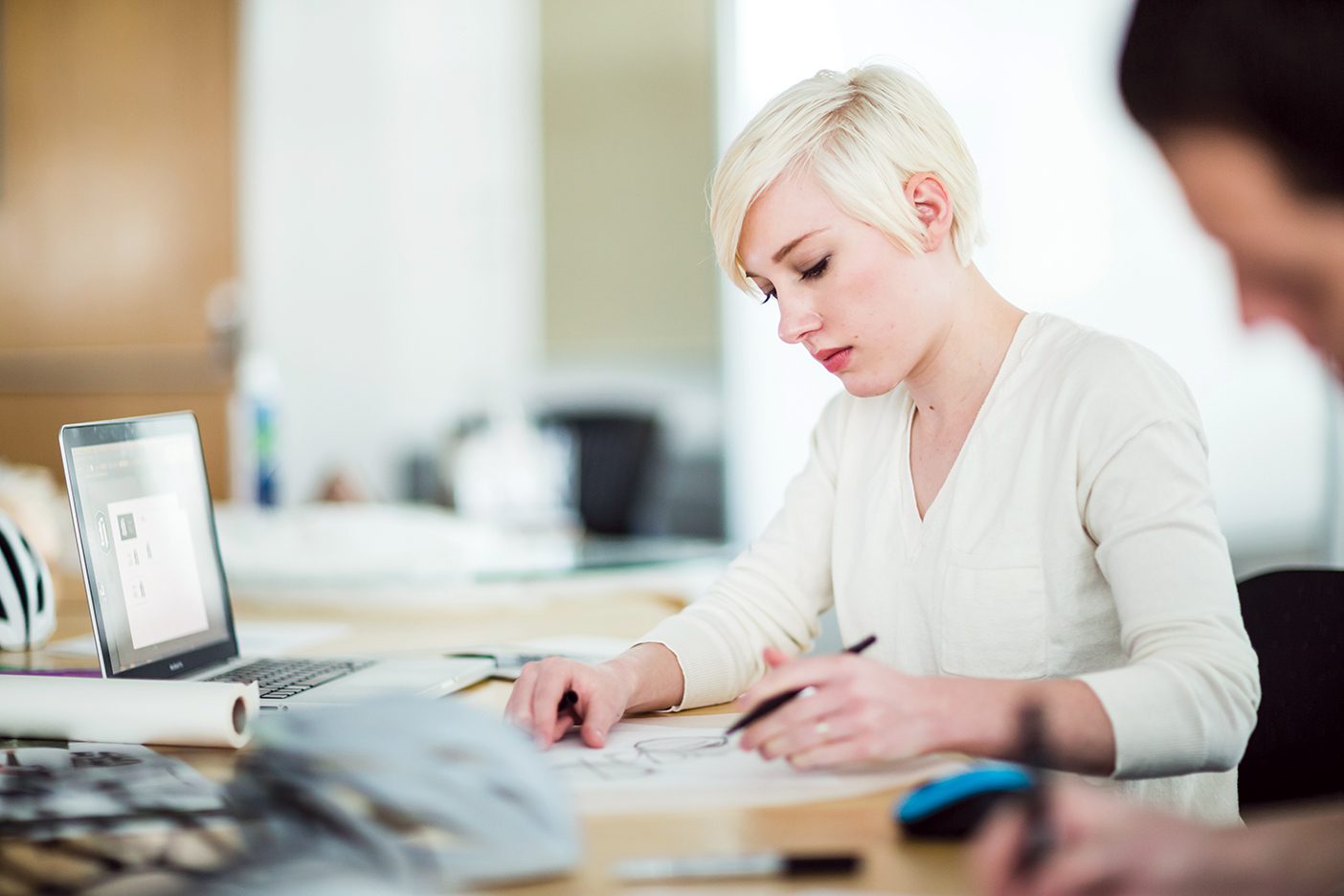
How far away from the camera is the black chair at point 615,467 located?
2980 mm

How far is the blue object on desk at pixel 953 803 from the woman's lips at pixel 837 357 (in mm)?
567

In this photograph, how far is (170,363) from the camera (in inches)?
178

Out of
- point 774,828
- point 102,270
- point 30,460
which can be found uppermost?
point 102,270

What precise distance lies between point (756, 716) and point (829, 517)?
0.53m

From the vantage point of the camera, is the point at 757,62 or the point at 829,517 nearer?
the point at 829,517

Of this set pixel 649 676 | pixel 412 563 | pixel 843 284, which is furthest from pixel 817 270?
pixel 412 563

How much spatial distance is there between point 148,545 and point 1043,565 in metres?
0.81

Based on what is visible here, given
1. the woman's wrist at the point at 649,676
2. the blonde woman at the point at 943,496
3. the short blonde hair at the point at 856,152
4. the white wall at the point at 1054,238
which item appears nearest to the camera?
the blonde woman at the point at 943,496

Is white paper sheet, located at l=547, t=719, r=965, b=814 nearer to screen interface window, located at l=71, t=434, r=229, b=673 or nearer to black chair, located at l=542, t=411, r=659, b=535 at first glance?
screen interface window, located at l=71, t=434, r=229, b=673

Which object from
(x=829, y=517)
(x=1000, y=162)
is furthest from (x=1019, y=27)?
(x=829, y=517)

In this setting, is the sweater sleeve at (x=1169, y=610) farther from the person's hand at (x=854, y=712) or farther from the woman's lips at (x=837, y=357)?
the woman's lips at (x=837, y=357)

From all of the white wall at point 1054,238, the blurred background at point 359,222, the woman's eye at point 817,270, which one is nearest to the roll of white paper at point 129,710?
the woman's eye at point 817,270

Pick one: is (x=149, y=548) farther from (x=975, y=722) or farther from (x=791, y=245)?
(x=975, y=722)

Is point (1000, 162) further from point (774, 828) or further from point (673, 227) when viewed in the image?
point (774, 828)
